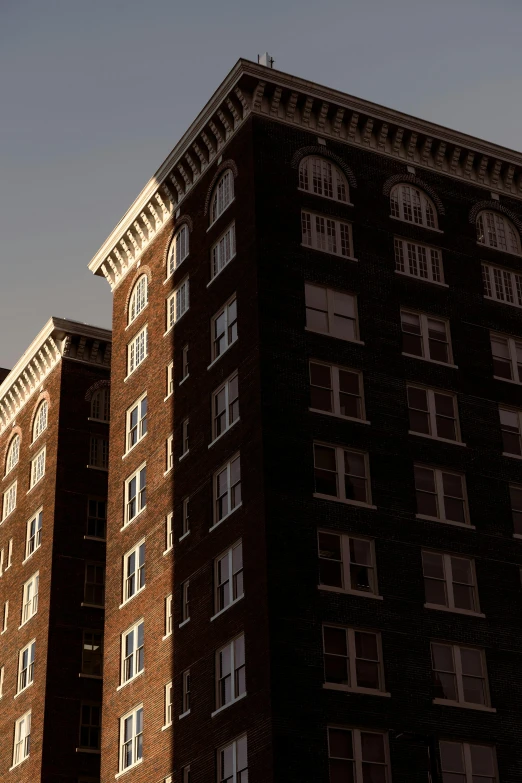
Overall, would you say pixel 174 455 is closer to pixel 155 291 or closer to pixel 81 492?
pixel 155 291

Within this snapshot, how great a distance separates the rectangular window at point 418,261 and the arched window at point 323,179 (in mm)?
3543

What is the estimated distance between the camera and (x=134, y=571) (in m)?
66.9

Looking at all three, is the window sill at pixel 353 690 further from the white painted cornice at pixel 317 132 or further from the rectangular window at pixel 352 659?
the white painted cornice at pixel 317 132

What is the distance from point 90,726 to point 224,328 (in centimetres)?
2453

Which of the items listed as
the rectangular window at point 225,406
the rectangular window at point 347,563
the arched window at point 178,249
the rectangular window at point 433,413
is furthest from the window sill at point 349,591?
the arched window at point 178,249

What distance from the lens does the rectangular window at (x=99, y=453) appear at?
82.1 metres

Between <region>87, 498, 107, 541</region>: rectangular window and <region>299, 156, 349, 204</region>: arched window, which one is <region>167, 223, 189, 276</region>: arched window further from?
<region>87, 498, 107, 541</region>: rectangular window

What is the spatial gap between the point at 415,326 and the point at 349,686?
1834cm

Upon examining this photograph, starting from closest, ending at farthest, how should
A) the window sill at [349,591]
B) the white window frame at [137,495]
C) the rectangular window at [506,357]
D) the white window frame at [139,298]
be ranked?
the window sill at [349,591], the rectangular window at [506,357], the white window frame at [137,495], the white window frame at [139,298]

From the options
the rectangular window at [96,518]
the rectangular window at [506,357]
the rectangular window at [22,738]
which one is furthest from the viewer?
the rectangular window at [96,518]

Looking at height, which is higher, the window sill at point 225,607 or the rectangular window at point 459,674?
the window sill at point 225,607

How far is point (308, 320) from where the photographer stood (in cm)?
6084

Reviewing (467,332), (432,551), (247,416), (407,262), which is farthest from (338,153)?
(432,551)

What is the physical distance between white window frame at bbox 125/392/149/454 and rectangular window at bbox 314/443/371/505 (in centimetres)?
1456
